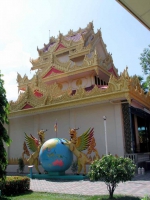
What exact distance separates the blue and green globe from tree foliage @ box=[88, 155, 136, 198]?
14.3 ft

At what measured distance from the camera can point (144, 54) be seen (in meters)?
18.3

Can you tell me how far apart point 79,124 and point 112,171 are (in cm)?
821

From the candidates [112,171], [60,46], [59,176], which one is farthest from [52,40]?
[112,171]

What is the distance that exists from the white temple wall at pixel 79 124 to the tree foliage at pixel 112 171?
238 inches

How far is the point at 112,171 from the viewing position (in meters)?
6.55

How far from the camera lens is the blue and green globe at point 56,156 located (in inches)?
441

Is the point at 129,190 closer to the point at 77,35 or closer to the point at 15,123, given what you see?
the point at 15,123

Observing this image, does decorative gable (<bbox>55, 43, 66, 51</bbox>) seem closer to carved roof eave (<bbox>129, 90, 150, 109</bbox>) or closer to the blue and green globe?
carved roof eave (<bbox>129, 90, 150, 109</bbox>)

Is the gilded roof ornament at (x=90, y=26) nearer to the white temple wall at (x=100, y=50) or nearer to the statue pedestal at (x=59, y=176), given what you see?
the white temple wall at (x=100, y=50)

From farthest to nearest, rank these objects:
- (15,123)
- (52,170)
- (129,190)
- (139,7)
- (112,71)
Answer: (112,71), (15,123), (52,170), (129,190), (139,7)

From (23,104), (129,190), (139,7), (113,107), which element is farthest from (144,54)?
(139,7)

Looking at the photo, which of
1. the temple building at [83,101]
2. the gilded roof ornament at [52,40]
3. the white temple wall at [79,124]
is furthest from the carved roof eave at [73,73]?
the gilded roof ornament at [52,40]

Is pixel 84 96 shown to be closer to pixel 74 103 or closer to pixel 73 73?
pixel 74 103

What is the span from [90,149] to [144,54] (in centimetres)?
1007
